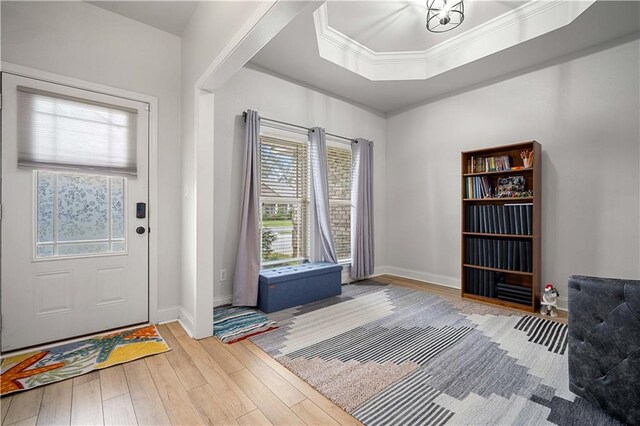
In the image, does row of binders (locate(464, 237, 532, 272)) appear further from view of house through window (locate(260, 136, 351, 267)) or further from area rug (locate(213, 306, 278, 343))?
area rug (locate(213, 306, 278, 343))

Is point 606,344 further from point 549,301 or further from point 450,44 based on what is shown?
point 450,44

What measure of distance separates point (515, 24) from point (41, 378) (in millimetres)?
4833

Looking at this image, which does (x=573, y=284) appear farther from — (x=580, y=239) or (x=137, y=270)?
(x=137, y=270)

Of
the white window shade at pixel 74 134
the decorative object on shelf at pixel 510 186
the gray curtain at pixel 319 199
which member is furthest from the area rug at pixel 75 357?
the decorative object on shelf at pixel 510 186

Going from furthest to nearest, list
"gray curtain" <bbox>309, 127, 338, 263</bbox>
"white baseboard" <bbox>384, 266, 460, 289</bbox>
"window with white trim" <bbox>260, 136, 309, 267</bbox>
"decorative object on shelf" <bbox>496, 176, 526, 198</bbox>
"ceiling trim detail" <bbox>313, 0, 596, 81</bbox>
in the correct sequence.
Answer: "white baseboard" <bbox>384, 266, 460, 289</bbox>
"gray curtain" <bbox>309, 127, 338, 263</bbox>
"window with white trim" <bbox>260, 136, 309, 267</bbox>
"decorative object on shelf" <bbox>496, 176, 526, 198</bbox>
"ceiling trim detail" <bbox>313, 0, 596, 81</bbox>

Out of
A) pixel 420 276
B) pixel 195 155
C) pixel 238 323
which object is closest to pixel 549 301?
pixel 420 276

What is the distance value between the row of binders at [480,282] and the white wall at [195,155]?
9.80 feet

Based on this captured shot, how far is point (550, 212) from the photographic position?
314 centimetres

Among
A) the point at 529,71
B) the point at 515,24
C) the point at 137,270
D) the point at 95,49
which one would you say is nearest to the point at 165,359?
the point at 137,270

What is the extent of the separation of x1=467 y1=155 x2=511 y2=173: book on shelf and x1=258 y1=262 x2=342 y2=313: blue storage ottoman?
6.83ft

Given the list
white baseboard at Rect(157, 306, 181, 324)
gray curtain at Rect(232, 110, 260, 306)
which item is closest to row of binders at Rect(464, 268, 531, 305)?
gray curtain at Rect(232, 110, 260, 306)

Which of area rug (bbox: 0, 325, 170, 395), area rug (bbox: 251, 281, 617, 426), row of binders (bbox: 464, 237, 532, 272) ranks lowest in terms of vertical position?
area rug (bbox: 251, 281, 617, 426)

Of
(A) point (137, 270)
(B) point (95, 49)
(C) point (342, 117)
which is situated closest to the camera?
(B) point (95, 49)

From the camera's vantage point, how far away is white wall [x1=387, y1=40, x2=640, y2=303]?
273 centimetres
